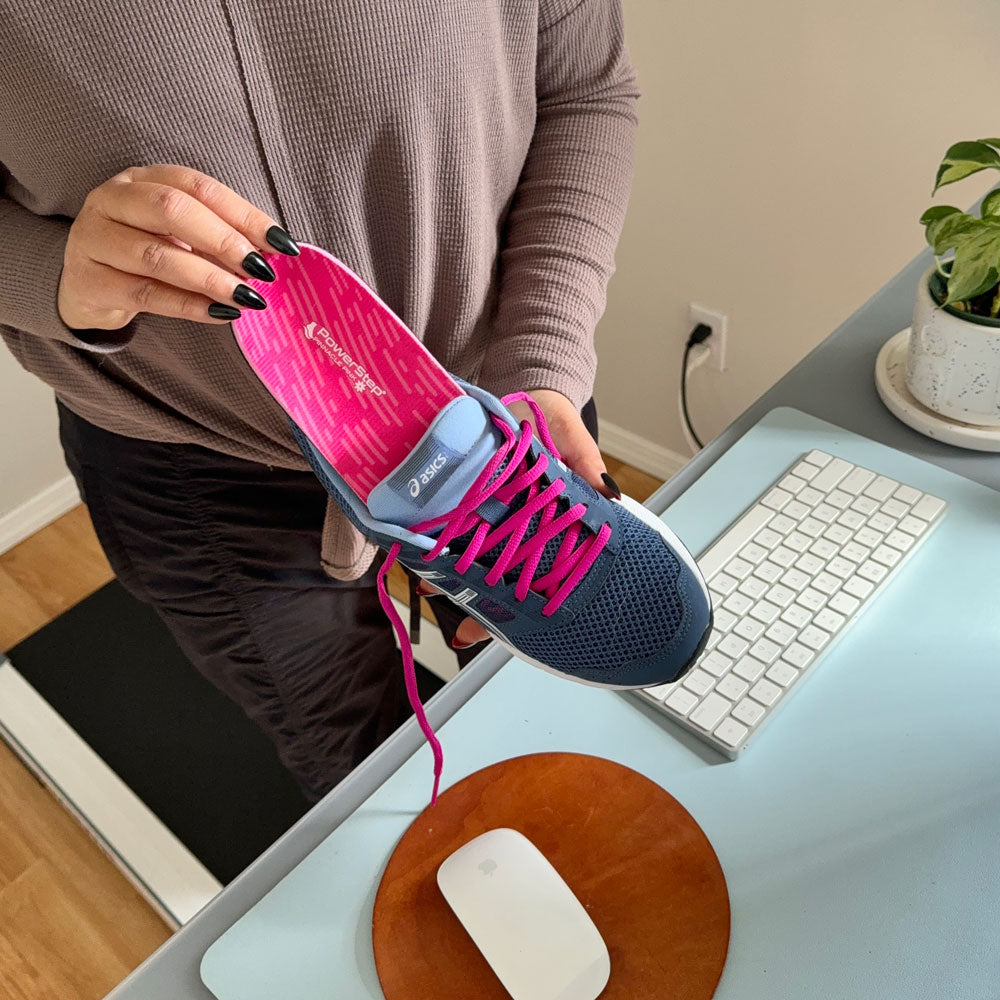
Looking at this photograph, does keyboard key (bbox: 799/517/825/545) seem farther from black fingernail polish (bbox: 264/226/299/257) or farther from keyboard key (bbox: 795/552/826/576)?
black fingernail polish (bbox: 264/226/299/257)

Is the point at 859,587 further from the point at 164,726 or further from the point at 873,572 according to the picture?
the point at 164,726

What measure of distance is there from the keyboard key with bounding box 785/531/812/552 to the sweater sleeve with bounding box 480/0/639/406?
0.60 feet

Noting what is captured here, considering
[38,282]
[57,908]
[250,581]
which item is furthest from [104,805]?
[38,282]

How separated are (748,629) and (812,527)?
0.36 feet

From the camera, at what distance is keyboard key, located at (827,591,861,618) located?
0.62 metres

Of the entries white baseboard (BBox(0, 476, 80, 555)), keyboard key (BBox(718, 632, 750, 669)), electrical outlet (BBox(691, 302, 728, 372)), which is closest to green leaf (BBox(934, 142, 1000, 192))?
keyboard key (BBox(718, 632, 750, 669))

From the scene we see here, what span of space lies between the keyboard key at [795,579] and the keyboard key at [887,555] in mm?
52

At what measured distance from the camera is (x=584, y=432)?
62cm

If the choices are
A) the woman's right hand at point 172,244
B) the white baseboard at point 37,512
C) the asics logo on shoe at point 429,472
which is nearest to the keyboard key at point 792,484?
the asics logo on shoe at point 429,472

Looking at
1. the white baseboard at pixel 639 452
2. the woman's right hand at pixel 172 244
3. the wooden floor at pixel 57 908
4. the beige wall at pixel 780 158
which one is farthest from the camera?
the white baseboard at pixel 639 452

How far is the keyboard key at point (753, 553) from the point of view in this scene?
659 mm

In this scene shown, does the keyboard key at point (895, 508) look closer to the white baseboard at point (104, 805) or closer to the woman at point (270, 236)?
the woman at point (270, 236)

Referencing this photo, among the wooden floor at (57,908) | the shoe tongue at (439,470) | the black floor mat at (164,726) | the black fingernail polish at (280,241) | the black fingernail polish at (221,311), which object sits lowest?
the wooden floor at (57,908)

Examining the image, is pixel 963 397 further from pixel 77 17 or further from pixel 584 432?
pixel 77 17
